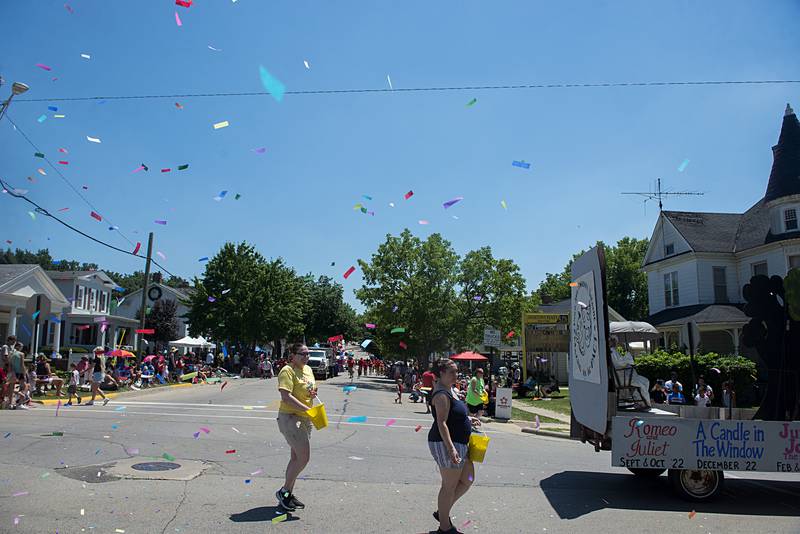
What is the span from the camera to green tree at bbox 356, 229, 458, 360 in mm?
37938

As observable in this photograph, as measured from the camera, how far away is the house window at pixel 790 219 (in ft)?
84.5

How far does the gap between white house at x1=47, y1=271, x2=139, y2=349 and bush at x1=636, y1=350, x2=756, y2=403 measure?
35052mm

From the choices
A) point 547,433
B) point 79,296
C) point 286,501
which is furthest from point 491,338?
point 79,296

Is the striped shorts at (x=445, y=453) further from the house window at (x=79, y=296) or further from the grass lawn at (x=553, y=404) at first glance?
the house window at (x=79, y=296)

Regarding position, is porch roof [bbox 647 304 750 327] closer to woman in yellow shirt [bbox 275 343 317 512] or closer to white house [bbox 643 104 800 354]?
white house [bbox 643 104 800 354]

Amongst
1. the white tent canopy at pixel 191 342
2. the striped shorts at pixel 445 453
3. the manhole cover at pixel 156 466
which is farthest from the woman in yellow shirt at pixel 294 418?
the white tent canopy at pixel 191 342

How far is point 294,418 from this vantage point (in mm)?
6113

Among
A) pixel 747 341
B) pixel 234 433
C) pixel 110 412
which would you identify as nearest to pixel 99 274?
pixel 110 412

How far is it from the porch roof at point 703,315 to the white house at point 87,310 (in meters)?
35.6

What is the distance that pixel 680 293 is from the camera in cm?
3109

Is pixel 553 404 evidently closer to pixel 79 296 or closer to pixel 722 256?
pixel 722 256

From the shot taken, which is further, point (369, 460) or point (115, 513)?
point (369, 460)

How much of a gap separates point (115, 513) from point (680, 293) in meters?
31.1

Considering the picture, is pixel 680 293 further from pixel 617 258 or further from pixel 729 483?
pixel 617 258
